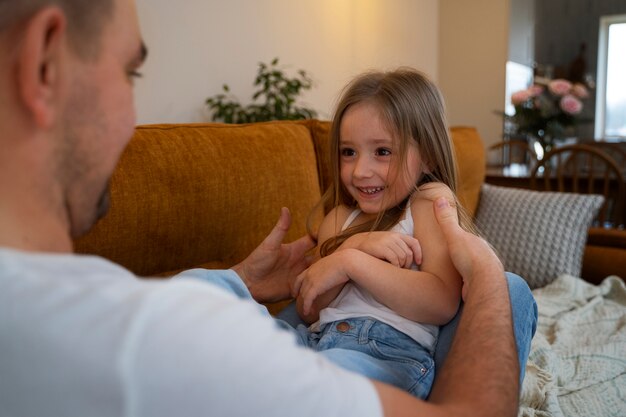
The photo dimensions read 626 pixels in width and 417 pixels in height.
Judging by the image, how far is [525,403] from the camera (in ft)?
4.79

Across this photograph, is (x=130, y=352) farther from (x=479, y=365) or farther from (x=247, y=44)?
(x=247, y=44)

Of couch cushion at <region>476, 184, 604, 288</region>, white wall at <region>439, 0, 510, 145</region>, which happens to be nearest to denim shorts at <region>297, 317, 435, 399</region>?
couch cushion at <region>476, 184, 604, 288</region>

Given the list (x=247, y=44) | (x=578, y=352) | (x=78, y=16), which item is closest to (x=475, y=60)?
(x=247, y=44)

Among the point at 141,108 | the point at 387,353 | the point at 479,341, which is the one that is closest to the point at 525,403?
the point at 387,353

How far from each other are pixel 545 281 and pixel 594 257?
299mm

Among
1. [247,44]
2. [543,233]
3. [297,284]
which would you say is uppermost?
[247,44]

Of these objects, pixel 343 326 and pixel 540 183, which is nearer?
pixel 343 326

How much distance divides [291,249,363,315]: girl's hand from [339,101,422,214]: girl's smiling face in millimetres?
240

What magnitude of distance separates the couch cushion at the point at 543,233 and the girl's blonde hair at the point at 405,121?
1255 millimetres

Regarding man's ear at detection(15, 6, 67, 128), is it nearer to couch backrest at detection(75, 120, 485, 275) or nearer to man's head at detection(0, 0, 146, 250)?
man's head at detection(0, 0, 146, 250)

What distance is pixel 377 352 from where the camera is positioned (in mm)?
1076

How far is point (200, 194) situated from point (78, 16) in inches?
39.2

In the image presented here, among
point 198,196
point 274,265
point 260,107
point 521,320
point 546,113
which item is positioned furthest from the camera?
point 546,113

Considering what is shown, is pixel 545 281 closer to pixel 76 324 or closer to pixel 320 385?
pixel 320 385
